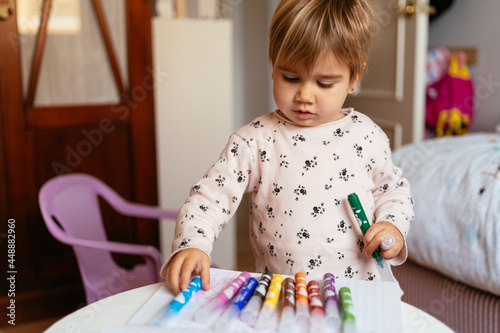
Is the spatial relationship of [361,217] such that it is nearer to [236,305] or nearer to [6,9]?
[236,305]

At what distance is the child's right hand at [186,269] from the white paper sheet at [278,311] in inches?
0.6

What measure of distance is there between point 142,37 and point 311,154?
1.27m

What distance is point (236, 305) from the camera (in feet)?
2.22

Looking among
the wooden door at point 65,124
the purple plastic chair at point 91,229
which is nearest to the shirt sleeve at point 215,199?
the purple plastic chair at point 91,229

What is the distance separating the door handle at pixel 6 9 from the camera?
68.1 inches

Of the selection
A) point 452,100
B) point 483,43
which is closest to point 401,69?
point 452,100

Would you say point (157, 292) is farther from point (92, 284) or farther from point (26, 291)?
point (26, 291)

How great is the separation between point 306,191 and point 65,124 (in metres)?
1.29

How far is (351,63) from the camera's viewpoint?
848mm

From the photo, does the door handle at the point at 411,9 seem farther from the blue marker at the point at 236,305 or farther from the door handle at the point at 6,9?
the blue marker at the point at 236,305

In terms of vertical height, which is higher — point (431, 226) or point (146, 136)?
point (146, 136)

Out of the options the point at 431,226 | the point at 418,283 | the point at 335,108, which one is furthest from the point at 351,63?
the point at 418,283

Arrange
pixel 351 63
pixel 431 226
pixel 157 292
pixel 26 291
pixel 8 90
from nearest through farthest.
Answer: pixel 157 292, pixel 351 63, pixel 431 226, pixel 8 90, pixel 26 291

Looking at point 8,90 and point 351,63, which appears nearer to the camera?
point 351,63
